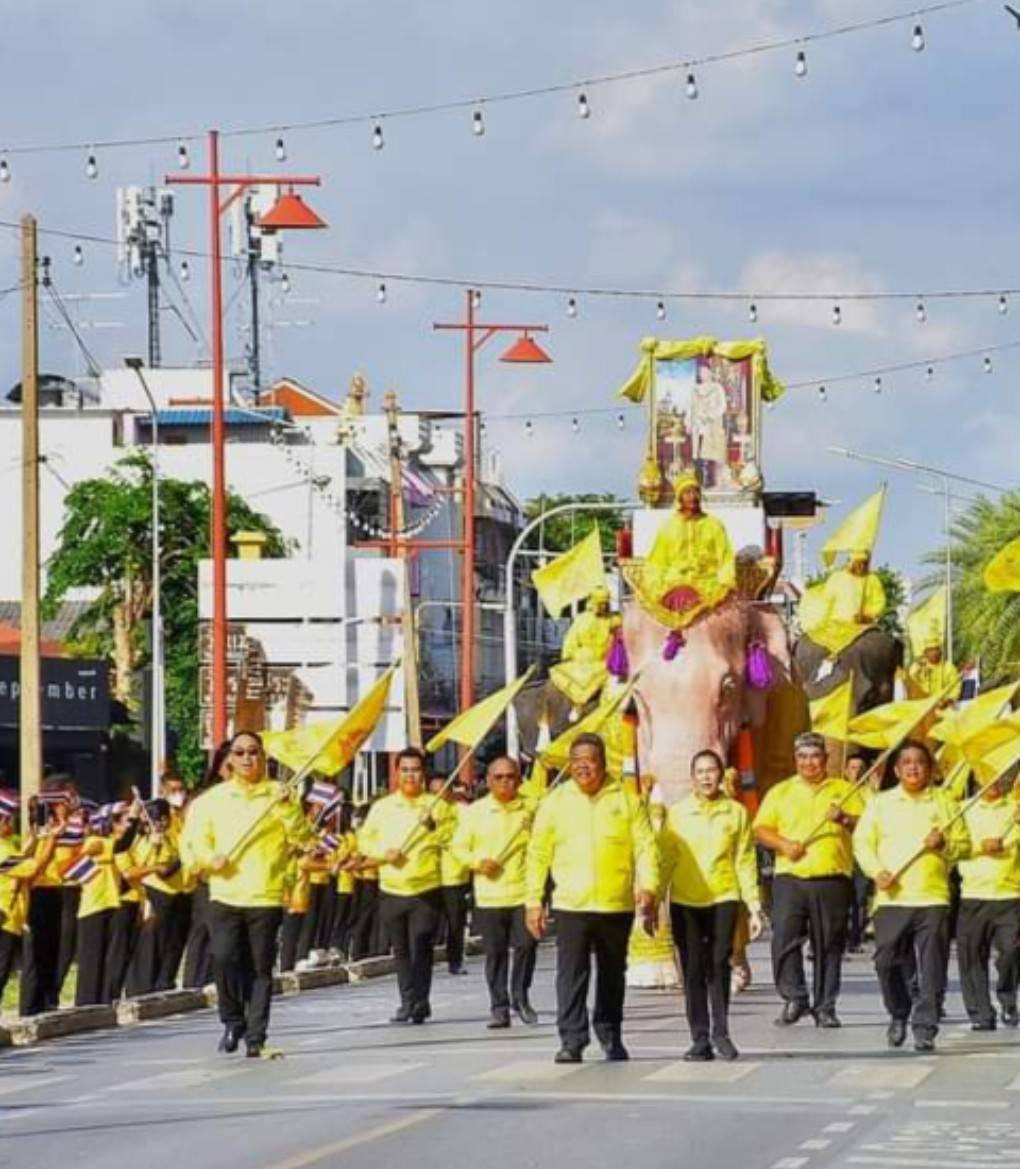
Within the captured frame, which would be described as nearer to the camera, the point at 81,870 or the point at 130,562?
the point at 81,870

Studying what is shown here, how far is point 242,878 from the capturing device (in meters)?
21.0

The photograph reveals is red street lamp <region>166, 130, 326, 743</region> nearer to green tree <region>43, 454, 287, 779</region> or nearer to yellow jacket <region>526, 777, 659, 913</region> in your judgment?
yellow jacket <region>526, 777, 659, 913</region>

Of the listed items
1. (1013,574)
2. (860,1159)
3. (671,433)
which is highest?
(671,433)

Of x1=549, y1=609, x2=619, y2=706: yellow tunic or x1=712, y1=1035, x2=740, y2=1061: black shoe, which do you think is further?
x1=549, y1=609, x2=619, y2=706: yellow tunic

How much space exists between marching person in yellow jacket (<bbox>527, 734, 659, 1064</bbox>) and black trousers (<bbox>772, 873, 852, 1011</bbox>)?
2.51m

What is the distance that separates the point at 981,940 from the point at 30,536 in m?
15.1

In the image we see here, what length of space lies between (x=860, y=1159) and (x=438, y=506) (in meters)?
86.8

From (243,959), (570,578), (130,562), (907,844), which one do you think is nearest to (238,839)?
(243,959)

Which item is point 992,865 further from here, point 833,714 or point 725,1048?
point 833,714

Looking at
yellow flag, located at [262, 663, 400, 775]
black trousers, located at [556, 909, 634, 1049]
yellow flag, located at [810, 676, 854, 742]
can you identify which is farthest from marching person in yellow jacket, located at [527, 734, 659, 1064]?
yellow flag, located at [810, 676, 854, 742]

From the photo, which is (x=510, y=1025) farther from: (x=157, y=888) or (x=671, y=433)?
(x=671, y=433)

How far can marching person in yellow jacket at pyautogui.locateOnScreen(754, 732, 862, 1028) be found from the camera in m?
22.7

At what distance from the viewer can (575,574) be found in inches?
1323

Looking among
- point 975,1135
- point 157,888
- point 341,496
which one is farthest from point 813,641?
point 341,496
